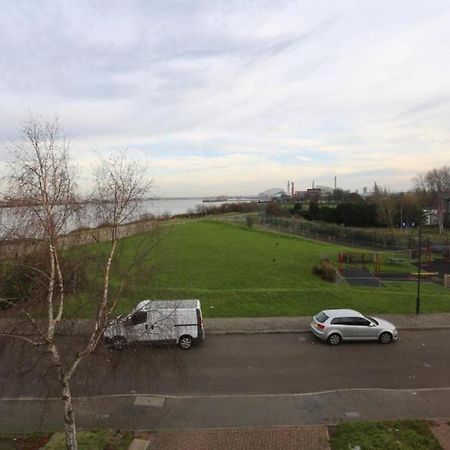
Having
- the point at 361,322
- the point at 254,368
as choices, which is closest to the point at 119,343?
the point at 254,368

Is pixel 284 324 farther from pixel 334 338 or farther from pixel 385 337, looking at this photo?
pixel 385 337

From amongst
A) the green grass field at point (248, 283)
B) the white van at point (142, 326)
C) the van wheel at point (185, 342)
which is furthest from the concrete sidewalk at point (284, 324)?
the white van at point (142, 326)

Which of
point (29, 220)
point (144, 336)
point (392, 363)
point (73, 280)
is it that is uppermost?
point (29, 220)

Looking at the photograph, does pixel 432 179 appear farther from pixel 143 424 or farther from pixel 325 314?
pixel 143 424

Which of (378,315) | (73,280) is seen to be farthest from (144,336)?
(378,315)

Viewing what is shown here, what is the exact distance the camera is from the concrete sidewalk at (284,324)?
65.9ft

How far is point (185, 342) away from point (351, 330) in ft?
20.5

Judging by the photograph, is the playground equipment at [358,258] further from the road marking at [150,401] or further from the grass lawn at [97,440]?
the grass lawn at [97,440]

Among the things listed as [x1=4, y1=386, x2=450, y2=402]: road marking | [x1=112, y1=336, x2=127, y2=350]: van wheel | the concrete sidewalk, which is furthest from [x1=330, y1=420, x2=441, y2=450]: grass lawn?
the concrete sidewalk

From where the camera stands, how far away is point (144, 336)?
10727 mm

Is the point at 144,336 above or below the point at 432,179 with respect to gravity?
below

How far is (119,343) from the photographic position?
10664 mm

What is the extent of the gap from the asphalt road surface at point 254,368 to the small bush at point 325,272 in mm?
10984

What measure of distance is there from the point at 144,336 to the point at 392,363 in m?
9.63
